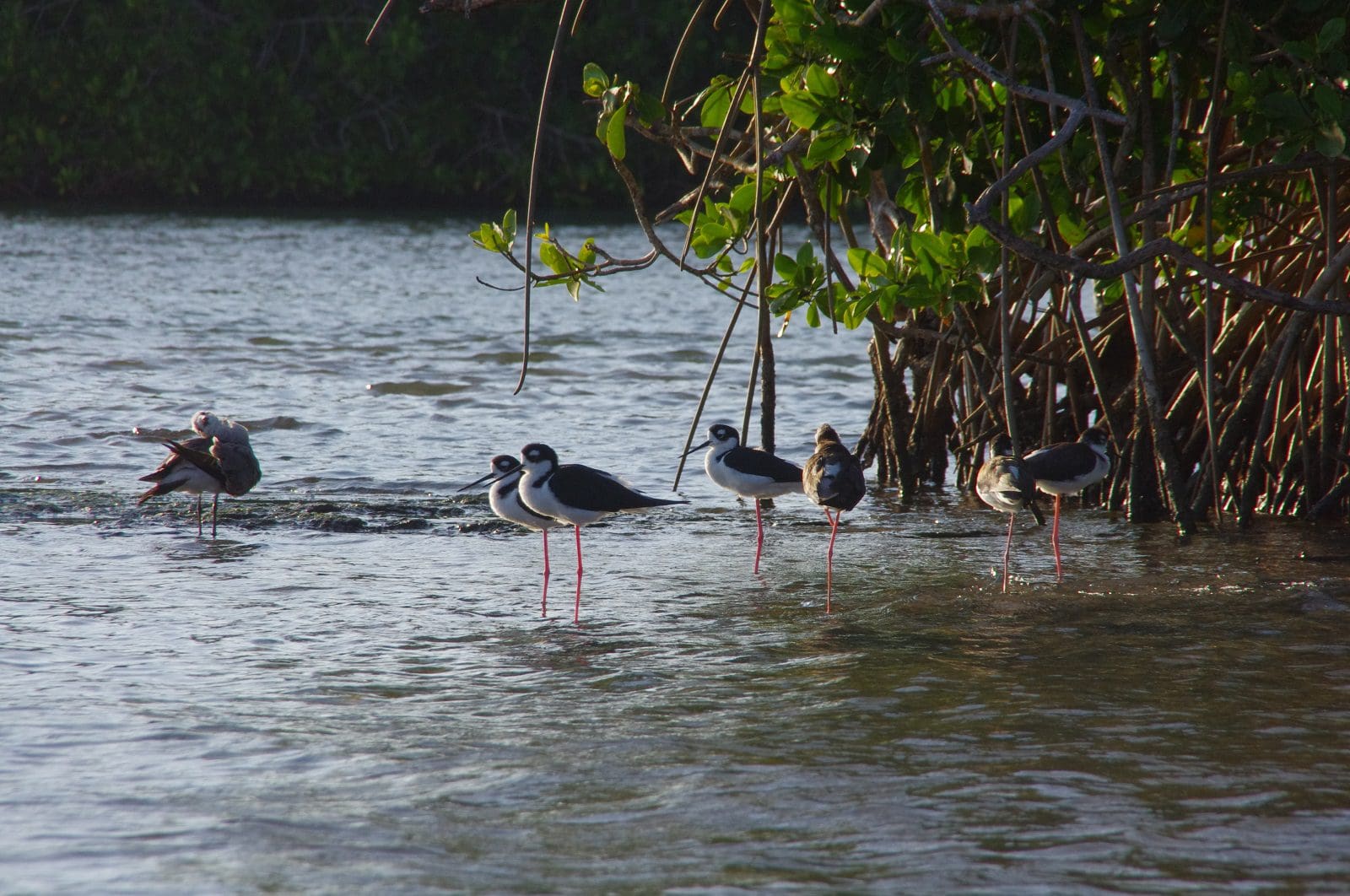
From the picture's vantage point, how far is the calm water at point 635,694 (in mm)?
3730

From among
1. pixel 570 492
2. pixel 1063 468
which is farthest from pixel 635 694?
pixel 1063 468

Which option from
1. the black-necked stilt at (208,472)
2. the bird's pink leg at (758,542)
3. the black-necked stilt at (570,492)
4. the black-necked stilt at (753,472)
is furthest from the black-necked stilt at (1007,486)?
the black-necked stilt at (208,472)

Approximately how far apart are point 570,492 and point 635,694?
1.72 m

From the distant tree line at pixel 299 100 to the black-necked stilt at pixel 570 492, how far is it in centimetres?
3053

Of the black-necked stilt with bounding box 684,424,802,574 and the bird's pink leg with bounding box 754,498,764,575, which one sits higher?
the black-necked stilt with bounding box 684,424,802,574

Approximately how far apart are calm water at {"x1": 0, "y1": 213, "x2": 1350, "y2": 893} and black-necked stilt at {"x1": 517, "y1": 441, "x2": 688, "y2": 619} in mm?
322

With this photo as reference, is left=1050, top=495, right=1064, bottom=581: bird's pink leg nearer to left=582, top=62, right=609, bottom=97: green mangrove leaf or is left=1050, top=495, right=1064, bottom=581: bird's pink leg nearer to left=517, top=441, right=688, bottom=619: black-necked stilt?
left=517, top=441, right=688, bottom=619: black-necked stilt

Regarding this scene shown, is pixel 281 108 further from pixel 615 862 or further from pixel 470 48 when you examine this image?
pixel 615 862

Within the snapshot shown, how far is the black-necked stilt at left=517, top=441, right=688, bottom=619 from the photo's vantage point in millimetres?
6594

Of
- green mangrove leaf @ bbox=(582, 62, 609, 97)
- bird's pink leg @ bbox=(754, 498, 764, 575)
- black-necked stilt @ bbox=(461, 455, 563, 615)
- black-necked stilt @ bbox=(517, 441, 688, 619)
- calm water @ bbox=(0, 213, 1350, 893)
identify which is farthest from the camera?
green mangrove leaf @ bbox=(582, 62, 609, 97)

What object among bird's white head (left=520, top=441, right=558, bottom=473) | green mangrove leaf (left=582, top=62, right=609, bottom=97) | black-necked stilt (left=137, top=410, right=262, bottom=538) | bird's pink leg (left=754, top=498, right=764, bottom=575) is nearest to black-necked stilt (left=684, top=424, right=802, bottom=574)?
bird's pink leg (left=754, top=498, right=764, bottom=575)

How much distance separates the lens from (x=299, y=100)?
3934 cm

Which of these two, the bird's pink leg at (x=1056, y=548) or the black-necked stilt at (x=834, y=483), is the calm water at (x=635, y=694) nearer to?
the bird's pink leg at (x=1056, y=548)

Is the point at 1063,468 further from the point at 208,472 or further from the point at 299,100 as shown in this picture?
the point at 299,100
